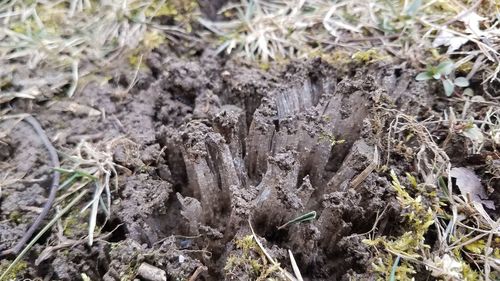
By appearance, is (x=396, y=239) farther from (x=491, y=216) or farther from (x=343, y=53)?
(x=343, y=53)

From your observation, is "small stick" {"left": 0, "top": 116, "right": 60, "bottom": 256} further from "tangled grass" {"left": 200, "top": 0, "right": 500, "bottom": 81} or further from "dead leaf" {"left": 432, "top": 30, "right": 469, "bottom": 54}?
"dead leaf" {"left": 432, "top": 30, "right": 469, "bottom": 54}

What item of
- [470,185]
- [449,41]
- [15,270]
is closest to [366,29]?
[449,41]

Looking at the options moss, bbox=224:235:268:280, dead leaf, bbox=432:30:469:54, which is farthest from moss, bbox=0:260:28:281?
dead leaf, bbox=432:30:469:54

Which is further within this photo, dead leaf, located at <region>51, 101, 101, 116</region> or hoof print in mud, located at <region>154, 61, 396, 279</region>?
dead leaf, located at <region>51, 101, 101, 116</region>

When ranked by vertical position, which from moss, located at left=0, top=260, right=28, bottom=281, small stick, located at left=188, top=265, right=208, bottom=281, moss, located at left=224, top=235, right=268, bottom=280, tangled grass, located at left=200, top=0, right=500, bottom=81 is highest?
tangled grass, located at left=200, top=0, right=500, bottom=81

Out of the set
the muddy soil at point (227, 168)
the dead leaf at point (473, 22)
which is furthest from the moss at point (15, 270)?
the dead leaf at point (473, 22)

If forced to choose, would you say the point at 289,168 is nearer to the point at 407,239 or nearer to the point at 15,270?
the point at 407,239

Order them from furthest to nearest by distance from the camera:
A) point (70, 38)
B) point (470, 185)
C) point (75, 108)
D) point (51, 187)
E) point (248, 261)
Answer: point (70, 38)
point (75, 108)
point (51, 187)
point (470, 185)
point (248, 261)
